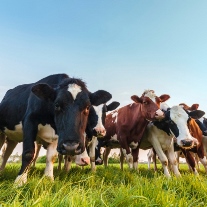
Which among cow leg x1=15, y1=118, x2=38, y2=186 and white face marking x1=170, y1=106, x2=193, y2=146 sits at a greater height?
white face marking x1=170, y1=106, x2=193, y2=146

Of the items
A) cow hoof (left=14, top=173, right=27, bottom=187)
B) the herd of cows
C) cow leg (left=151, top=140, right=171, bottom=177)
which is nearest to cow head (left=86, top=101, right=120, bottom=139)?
the herd of cows

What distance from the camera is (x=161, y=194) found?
3.30m

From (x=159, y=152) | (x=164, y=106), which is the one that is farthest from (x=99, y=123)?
(x=164, y=106)

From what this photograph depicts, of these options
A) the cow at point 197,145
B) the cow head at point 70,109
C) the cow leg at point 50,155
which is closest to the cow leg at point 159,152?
the cow at point 197,145

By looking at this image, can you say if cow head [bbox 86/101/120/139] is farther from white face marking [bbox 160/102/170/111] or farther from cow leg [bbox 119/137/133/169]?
white face marking [bbox 160/102/170/111]

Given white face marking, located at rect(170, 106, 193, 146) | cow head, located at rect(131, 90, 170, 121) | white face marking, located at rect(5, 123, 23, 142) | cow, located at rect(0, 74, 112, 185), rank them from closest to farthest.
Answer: cow, located at rect(0, 74, 112, 185), white face marking, located at rect(5, 123, 23, 142), white face marking, located at rect(170, 106, 193, 146), cow head, located at rect(131, 90, 170, 121)

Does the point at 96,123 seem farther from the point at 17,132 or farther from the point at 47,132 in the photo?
the point at 47,132

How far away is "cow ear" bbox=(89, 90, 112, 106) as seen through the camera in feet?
18.3

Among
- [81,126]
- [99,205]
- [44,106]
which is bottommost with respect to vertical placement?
[99,205]

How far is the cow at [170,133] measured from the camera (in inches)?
309

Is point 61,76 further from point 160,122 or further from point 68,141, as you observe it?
point 160,122

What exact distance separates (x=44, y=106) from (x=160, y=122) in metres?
4.57

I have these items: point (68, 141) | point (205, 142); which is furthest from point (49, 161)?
point (205, 142)

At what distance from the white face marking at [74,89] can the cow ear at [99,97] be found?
19.9 inches
